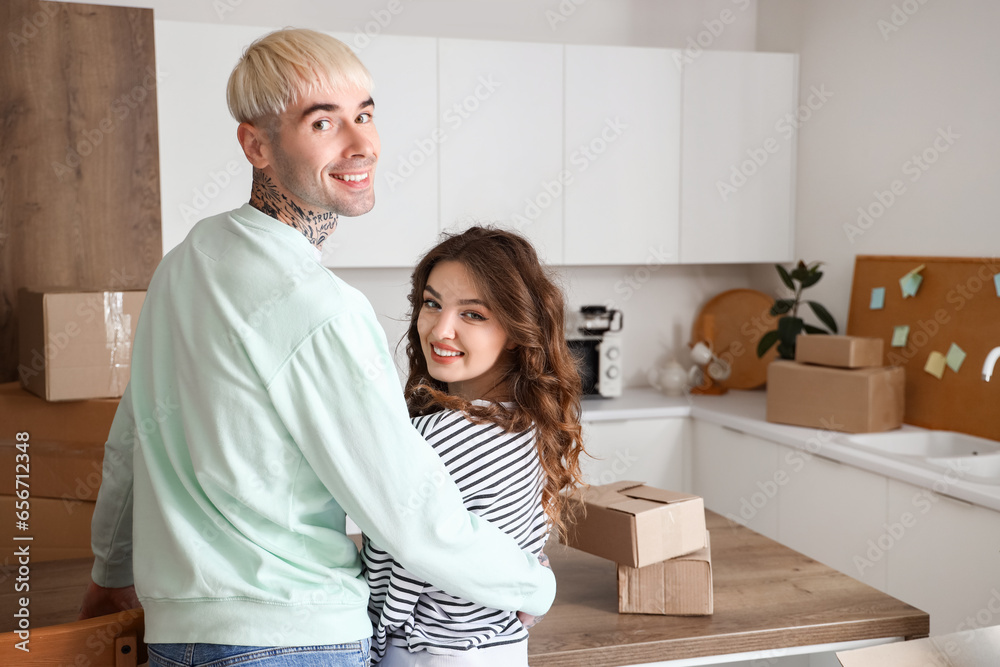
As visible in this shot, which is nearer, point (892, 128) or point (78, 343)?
point (78, 343)

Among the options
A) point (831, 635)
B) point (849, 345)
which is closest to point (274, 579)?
point (831, 635)

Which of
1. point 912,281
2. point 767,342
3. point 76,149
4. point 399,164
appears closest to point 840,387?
point 912,281

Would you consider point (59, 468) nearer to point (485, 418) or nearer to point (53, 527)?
point (53, 527)

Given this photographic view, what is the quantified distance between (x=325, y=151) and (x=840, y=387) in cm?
231

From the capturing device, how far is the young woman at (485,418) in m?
1.13

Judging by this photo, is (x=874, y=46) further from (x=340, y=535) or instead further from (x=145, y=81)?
(x=340, y=535)

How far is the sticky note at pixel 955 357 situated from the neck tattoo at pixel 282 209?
2.46m

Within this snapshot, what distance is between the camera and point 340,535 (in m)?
1.02

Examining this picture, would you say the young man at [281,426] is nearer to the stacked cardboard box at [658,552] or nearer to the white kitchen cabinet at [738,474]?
the stacked cardboard box at [658,552]

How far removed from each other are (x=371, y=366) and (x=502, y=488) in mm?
318

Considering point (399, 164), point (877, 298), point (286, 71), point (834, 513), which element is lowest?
point (834, 513)

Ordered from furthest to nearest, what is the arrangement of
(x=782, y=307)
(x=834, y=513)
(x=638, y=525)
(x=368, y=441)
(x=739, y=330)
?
(x=739, y=330) → (x=782, y=307) → (x=834, y=513) → (x=638, y=525) → (x=368, y=441)

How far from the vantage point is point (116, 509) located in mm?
1215

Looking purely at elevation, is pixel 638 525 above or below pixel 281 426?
below
